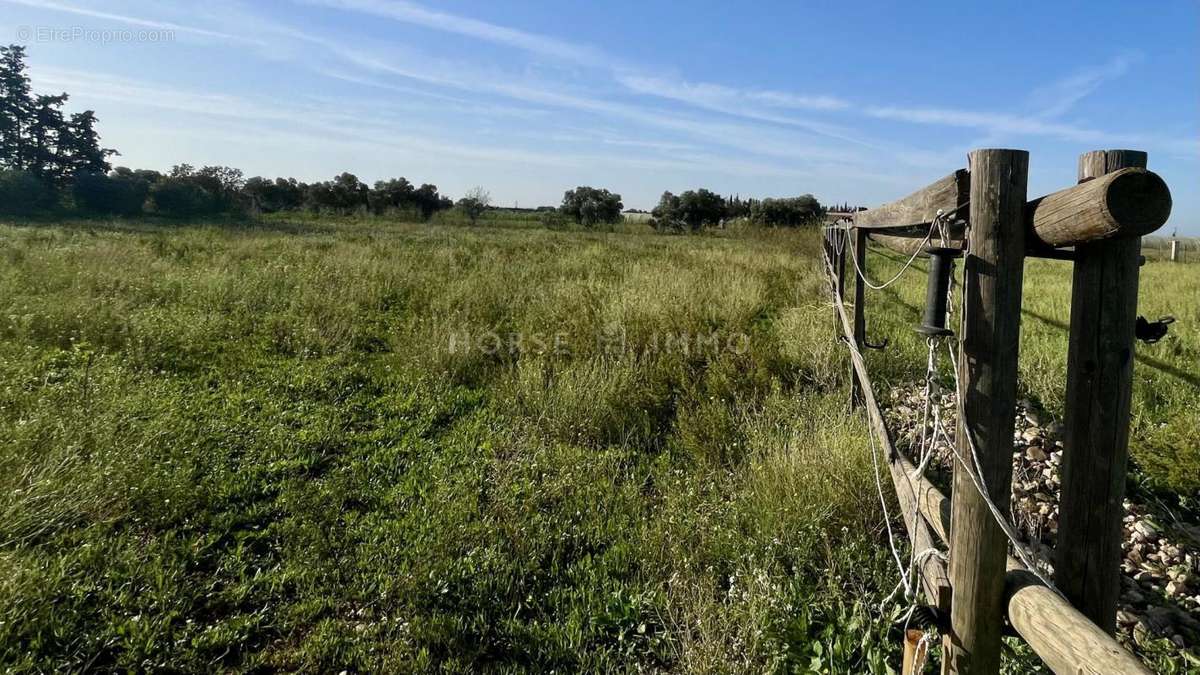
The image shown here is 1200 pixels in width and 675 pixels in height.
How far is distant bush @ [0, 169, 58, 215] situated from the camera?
1166 inches

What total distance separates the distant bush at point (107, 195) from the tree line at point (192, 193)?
48 mm

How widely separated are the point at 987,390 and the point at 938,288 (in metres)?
0.47

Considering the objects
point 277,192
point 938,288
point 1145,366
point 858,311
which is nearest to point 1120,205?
point 938,288

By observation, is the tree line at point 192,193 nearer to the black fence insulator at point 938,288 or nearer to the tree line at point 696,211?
the tree line at point 696,211

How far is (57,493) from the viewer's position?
126 inches

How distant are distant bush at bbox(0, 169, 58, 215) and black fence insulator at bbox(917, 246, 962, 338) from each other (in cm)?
3945

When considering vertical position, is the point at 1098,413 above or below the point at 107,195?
below

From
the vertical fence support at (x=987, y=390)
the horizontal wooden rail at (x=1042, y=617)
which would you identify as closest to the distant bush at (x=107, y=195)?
the horizontal wooden rail at (x=1042, y=617)

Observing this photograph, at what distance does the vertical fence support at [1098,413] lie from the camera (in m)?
1.47

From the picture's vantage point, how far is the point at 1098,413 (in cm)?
154

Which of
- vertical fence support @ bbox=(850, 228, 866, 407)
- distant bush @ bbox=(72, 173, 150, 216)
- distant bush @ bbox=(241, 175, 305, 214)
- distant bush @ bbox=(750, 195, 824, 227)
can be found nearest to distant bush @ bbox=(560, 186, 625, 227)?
distant bush @ bbox=(750, 195, 824, 227)

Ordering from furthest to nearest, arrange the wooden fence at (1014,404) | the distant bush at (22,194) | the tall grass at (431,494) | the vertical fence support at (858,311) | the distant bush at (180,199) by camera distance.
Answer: the distant bush at (180,199), the distant bush at (22,194), the vertical fence support at (858,311), the tall grass at (431,494), the wooden fence at (1014,404)

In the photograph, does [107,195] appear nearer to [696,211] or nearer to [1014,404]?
[696,211]

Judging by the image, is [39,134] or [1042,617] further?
[39,134]
